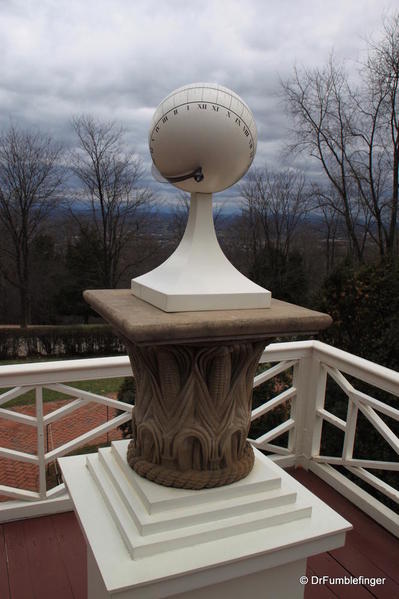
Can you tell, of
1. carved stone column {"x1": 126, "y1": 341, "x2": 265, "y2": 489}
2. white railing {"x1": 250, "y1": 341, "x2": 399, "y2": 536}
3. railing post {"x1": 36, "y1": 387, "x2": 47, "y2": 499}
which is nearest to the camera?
carved stone column {"x1": 126, "y1": 341, "x2": 265, "y2": 489}

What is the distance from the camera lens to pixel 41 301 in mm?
17297

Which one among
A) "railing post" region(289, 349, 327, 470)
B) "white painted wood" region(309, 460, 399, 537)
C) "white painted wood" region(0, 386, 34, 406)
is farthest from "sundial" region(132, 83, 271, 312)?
"white painted wood" region(309, 460, 399, 537)

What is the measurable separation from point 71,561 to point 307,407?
170 centimetres

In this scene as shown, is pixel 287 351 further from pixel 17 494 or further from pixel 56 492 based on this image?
pixel 17 494

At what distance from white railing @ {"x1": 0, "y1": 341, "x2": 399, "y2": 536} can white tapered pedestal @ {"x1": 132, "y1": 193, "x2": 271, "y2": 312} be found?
1044mm

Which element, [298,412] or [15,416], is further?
[298,412]

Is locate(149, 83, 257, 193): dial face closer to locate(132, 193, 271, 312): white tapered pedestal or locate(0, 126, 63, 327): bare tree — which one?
locate(132, 193, 271, 312): white tapered pedestal

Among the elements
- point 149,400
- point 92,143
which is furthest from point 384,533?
point 92,143

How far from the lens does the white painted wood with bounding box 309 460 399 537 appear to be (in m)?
2.39

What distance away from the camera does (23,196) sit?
14570 millimetres

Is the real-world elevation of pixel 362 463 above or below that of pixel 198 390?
below

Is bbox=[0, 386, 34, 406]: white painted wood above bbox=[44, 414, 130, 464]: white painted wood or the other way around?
above

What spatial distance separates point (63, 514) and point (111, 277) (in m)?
14.2

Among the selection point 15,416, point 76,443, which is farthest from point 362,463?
point 15,416
